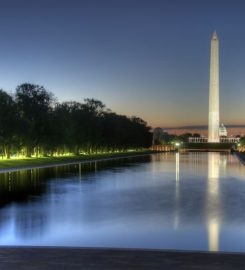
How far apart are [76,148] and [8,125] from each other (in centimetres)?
3081

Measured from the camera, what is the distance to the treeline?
2338 inches

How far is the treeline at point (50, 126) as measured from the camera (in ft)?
195

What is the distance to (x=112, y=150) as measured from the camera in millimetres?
116688

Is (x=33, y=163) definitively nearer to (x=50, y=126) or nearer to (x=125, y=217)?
(x=50, y=126)

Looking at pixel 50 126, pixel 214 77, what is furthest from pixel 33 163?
pixel 214 77

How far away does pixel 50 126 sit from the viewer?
70000 millimetres

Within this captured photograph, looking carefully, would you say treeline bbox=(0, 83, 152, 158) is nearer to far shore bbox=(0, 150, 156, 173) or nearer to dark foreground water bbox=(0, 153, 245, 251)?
far shore bbox=(0, 150, 156, 173)

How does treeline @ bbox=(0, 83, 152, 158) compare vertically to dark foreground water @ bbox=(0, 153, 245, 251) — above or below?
above

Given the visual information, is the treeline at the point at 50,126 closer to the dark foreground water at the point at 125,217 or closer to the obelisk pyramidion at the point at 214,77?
the obelisk pyramidion at the point at 214,77

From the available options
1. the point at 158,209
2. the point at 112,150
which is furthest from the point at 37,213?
the point at 112,150

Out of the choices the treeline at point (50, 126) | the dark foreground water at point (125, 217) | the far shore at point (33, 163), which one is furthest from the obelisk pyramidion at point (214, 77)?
the dark foreground water at point (125, 217)

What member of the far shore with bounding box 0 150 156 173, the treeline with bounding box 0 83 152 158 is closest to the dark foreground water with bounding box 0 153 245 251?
the far shore with bounding box 0 150 156 173

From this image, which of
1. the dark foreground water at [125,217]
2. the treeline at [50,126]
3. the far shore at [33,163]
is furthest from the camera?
the treeline at [50,126]

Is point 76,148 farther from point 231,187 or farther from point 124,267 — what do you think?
point 124,267
